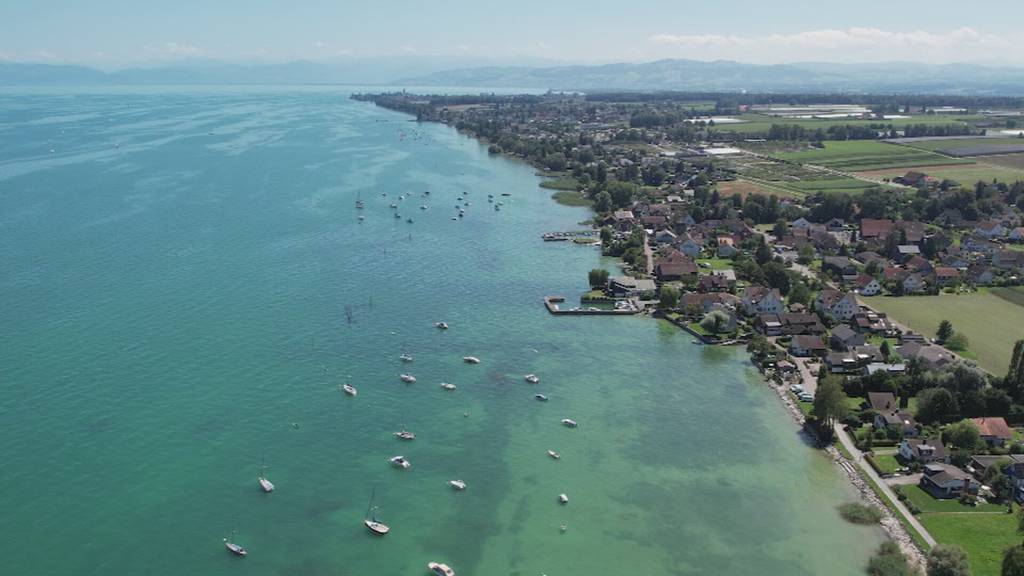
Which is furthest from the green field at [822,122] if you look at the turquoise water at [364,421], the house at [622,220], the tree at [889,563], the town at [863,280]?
the tree at [889,563]

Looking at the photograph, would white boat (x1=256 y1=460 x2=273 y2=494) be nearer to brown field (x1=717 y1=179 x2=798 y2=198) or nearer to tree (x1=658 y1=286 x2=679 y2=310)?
tree (x1=658 y1=286 x2=679 y2=310)

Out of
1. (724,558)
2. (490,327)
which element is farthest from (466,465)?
(490,327)

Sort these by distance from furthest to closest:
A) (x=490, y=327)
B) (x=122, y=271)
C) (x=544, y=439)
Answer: (x=122, y=271)
(x=490, y=327)
(x=544, y=439)

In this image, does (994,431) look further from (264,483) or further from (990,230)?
(990,230)

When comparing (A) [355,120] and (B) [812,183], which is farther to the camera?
(A) [355,120]

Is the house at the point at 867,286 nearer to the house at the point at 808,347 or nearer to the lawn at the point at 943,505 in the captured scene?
the house at the point at 808,347

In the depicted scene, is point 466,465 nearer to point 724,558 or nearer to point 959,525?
point 724,558
